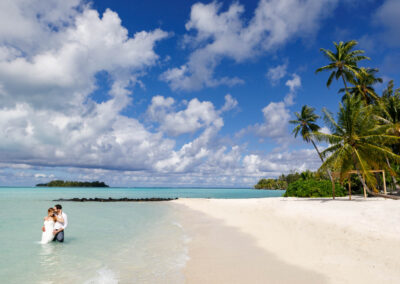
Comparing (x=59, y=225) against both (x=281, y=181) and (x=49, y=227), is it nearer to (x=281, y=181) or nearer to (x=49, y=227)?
(x=49, y=227)

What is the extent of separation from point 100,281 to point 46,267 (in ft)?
8.95

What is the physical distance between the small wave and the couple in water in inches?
192

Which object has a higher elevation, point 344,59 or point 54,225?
point 344,59

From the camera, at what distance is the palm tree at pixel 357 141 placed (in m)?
20.8

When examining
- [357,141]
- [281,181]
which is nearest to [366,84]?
[357,141]

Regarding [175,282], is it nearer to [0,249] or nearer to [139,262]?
[139,262]

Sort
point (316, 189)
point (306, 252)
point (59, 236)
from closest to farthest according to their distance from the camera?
1. point (306, 252)
2. point (59, 236)
3. point (316, 189)

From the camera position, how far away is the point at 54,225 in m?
11.5

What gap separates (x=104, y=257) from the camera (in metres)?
9.20

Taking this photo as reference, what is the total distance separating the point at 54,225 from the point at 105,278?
6121 millimetres

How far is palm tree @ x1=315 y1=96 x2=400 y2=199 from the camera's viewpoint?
68.4 ft

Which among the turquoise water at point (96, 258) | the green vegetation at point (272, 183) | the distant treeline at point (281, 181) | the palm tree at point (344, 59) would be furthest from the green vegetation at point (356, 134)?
the green vegetation at point (272, 183)

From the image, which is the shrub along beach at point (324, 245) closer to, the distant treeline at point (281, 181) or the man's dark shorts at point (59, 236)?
the man's dark shorts at point (59, 236)

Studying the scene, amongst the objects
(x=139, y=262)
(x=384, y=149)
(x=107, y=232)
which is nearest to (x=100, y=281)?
(x=139, y=262)
